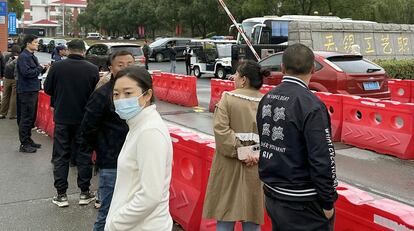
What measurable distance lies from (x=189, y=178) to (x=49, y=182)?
2.42 metres

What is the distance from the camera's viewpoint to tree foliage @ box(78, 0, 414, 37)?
35.7 meters

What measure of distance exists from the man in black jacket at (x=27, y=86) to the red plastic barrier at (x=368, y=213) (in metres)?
5.52

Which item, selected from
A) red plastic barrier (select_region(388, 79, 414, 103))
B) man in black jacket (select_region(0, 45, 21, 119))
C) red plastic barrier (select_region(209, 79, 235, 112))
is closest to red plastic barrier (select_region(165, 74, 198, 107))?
red plastic barrier (select_region(209, 79, 235, 112))

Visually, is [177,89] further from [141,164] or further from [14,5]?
[14,5]

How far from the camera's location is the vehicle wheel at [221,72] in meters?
21.9

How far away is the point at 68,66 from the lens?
5.23 metres

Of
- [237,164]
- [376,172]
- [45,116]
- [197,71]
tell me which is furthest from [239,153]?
[197,71]

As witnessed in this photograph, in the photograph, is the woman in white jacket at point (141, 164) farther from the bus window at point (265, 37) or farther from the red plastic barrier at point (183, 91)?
the bus window at point (265, 37)

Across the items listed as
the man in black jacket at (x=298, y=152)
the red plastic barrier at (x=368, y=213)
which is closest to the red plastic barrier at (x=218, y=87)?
the red plastic barrier at (x=368, y=213)

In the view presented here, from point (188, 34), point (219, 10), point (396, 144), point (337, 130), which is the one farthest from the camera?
point (188, 34)

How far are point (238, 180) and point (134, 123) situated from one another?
4.13 feet

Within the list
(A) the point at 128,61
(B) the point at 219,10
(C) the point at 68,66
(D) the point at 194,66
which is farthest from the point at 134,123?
(B) the point at 219,10

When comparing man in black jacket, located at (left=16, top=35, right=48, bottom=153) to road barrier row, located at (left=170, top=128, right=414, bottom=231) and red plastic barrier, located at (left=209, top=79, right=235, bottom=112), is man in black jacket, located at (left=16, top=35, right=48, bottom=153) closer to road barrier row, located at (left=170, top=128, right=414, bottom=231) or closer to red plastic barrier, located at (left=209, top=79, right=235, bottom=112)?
road barrier row, located at (left=170, top=128, right=414, bottom=231)

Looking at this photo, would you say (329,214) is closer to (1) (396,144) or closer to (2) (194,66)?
(1) (396,144)
